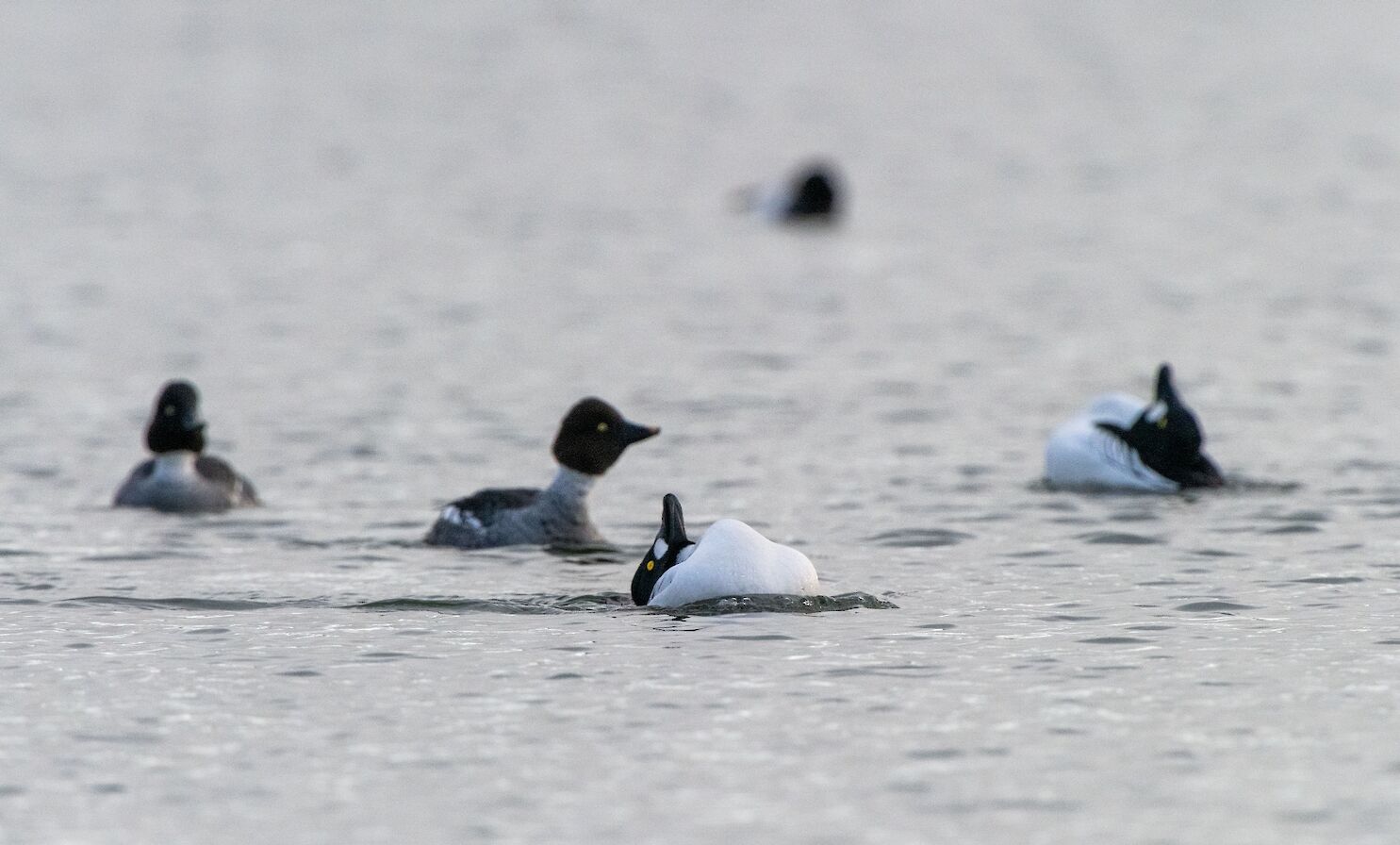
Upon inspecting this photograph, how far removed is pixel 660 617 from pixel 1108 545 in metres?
4.25

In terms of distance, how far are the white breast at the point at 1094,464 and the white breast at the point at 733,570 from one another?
18.9 ft

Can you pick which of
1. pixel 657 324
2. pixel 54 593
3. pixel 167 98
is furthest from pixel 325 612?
pixel 167 98

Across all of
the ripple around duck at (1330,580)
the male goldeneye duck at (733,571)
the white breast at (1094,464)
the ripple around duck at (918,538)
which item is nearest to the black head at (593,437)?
the ripple around duck at (918,538)

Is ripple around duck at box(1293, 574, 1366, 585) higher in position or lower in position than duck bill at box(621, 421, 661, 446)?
lower

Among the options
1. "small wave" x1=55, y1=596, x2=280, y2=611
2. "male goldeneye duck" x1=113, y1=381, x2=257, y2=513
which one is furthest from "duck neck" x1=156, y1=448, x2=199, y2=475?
"small wave" x1=55, y1=596, x2=280, y2=611

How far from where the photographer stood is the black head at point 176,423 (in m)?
18.9

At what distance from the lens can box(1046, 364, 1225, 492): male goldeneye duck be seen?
1870 cm

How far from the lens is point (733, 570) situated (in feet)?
44.2

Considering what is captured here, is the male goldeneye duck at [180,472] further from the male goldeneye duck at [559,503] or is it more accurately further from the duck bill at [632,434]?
the duck bill at [632,434]

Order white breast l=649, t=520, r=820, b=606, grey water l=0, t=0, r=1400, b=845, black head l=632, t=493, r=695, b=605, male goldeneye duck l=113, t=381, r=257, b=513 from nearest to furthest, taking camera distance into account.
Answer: grey water l=0, t=0, r=1400, b=845 < white breast l=649, t=520, r=820, b=606 < black head l=632, t=493, r=695, b=605 < male goldeneye duck l=113, t=381, r=257, b=513

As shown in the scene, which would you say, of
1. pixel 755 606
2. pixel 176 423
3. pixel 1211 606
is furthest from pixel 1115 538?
pixel 176 423

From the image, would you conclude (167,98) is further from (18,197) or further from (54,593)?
(54,593)

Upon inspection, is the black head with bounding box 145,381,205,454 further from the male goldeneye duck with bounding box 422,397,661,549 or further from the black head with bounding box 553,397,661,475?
the black head with bounding box 553,397,661,475

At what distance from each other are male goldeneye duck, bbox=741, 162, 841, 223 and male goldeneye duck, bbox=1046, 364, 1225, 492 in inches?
875
